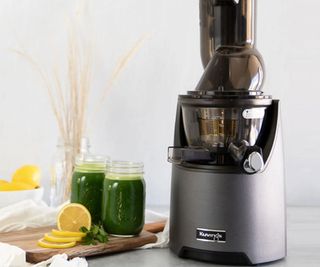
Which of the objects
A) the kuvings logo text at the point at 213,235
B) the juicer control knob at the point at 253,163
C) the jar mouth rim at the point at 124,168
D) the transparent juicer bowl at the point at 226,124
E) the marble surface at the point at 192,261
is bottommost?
the marble surface at the point at 192,261

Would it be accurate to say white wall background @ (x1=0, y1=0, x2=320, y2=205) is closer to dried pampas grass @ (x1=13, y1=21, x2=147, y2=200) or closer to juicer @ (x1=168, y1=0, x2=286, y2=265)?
dried pampas grass @ (x1=13, y1=21, x2=147, y2=200)

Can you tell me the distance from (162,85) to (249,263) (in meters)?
0.85

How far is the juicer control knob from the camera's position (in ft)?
3.82

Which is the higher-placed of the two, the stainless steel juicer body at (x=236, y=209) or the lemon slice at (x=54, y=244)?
the stainless steel juicer body at (x=236, y=209)

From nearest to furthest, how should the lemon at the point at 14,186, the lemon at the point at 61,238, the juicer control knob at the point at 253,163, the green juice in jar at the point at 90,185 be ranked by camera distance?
the juicer control knob at the point at 253,163 → the lemon at the point at 61,238 → the green juice in jar at the point at 90,185 → the lemon at the point at 14,186

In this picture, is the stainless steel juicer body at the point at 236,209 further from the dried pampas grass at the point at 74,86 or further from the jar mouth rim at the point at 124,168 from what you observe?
the dried pampas grass at the point at 74,86

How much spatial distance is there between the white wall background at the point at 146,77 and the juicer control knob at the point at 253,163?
2.48 feet

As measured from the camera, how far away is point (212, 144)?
1.23 meters

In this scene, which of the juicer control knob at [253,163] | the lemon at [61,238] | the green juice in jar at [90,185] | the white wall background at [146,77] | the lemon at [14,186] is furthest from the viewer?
the white wall background at [146,77]

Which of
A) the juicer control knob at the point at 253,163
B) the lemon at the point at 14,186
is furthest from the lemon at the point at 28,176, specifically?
the juicer control knob at the point at 253,163

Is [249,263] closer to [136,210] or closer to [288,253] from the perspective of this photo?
[288,253]

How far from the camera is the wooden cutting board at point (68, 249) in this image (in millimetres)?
1203

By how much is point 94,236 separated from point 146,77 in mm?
755

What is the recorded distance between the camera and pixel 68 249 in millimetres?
1232
